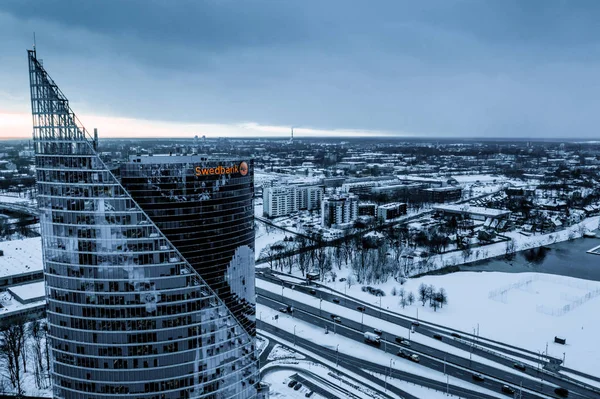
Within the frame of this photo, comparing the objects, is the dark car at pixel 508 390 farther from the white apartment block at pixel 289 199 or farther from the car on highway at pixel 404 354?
the white apartment block at pixel 289 199

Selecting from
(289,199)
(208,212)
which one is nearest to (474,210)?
(289,199)

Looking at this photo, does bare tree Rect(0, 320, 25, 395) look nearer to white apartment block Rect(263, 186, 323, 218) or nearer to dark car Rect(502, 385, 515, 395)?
dark car Rect(502, 385, 515, 395)

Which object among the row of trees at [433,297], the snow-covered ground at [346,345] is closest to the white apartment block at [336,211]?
the row of trees at [433,297]

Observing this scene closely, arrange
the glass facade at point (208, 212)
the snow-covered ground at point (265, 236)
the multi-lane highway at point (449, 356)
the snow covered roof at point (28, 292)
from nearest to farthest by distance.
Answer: the glass facade at point (208, 212) → the multi-lane highway at point (449, 356) → the snow covered roof at point (28, 292) → the snow-covered ground at point (265, 236)

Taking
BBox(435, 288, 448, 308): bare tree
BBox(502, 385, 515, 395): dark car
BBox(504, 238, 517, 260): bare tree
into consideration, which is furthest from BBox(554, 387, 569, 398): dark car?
BBox(504, 238, 517, 260): bare tree

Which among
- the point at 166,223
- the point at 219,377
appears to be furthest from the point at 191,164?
the point at 219,377

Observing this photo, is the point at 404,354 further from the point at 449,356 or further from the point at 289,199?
the point at 289,199
